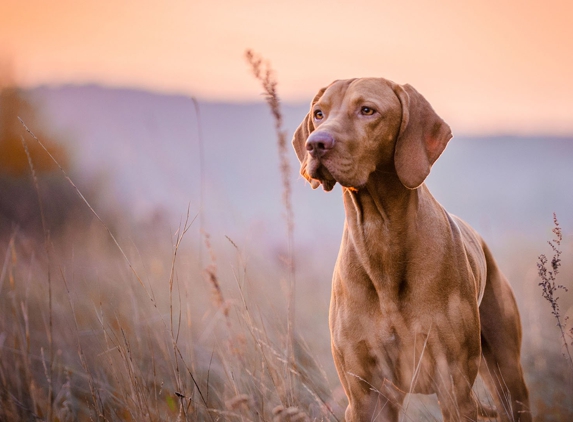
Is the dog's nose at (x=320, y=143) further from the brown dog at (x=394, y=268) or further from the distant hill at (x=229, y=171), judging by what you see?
the distant hill at (x=229, y=171)

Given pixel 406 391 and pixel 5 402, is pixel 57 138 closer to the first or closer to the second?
pixel 5 402

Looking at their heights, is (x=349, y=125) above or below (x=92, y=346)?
above

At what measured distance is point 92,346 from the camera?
4691mm

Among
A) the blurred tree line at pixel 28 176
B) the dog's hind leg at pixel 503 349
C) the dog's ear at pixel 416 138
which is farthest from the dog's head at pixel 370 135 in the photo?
the blurred tree line at pixel 28 176

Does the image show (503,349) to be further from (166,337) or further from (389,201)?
(166,337)

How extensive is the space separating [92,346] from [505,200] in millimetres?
12501

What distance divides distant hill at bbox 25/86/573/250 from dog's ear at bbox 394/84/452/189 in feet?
2.09

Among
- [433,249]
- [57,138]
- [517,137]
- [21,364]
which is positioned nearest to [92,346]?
[21,364]

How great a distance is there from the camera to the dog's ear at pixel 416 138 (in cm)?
349

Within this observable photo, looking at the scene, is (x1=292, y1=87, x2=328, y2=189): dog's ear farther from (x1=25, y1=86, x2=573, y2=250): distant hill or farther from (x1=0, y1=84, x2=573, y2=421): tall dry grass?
(x1=0, y1=84, x2=573, y2=421): tall dry grass

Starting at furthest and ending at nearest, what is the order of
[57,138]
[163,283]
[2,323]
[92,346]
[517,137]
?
[517,137]
[57,138]
[163,283]
[92,346]
[2,323]

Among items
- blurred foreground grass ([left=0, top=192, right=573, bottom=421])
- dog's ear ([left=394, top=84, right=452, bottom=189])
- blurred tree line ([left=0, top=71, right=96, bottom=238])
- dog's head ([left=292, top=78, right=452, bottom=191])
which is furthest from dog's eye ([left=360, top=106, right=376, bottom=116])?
blurred tree line ([left=0, top=71, right=96, bottom=238])

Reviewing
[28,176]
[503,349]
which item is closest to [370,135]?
[503,349]

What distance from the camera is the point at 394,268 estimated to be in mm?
3617
